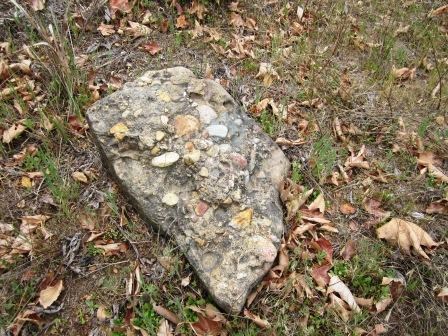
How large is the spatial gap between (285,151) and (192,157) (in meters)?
0.75

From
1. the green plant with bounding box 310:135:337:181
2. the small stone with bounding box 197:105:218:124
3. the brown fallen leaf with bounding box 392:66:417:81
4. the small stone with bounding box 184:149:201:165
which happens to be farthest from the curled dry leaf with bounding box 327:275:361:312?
the brown fallen leaf with bounding box 392:66:417:81

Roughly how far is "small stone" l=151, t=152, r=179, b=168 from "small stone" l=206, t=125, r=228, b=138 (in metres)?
0.27

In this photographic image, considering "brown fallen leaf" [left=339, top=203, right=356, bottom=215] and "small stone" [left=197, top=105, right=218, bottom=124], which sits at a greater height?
"small stone" [left=197, top=105, right=218, bottom=124]

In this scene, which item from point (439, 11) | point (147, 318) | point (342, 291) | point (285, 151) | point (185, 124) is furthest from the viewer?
point (439, 11)

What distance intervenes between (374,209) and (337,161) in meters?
0.41

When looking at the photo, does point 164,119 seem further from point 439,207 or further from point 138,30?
point 439,207

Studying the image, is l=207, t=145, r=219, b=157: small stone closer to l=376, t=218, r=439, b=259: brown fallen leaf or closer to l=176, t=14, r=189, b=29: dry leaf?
l=376, t=218, r=439, b=259: brown fallen leaf

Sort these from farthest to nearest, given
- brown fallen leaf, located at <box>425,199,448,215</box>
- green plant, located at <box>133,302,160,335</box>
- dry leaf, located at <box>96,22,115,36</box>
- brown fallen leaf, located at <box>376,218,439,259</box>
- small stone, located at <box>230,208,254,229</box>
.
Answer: dry leaf, located at <box>96,22,115,36</box>, brown fallen leaf, located at <box>425,199,448,215</box>, brown fallen leaf, located at <box>376,218,439,259</box>, small stone, located at <box>230,208,254,229</box>, green plant, located at <box>133,302,160,335</box>

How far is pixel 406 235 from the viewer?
Answer: 7.34ft

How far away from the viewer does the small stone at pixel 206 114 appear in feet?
7.77

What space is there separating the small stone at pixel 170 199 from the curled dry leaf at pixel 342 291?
0.96 m

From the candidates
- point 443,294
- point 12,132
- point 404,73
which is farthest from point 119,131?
point 404,73

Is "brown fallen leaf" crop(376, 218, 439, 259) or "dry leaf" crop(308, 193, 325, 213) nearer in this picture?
"brown fallen leaf" crop(376, 218, 439, 259)

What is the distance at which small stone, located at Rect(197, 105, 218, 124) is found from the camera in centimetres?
237
